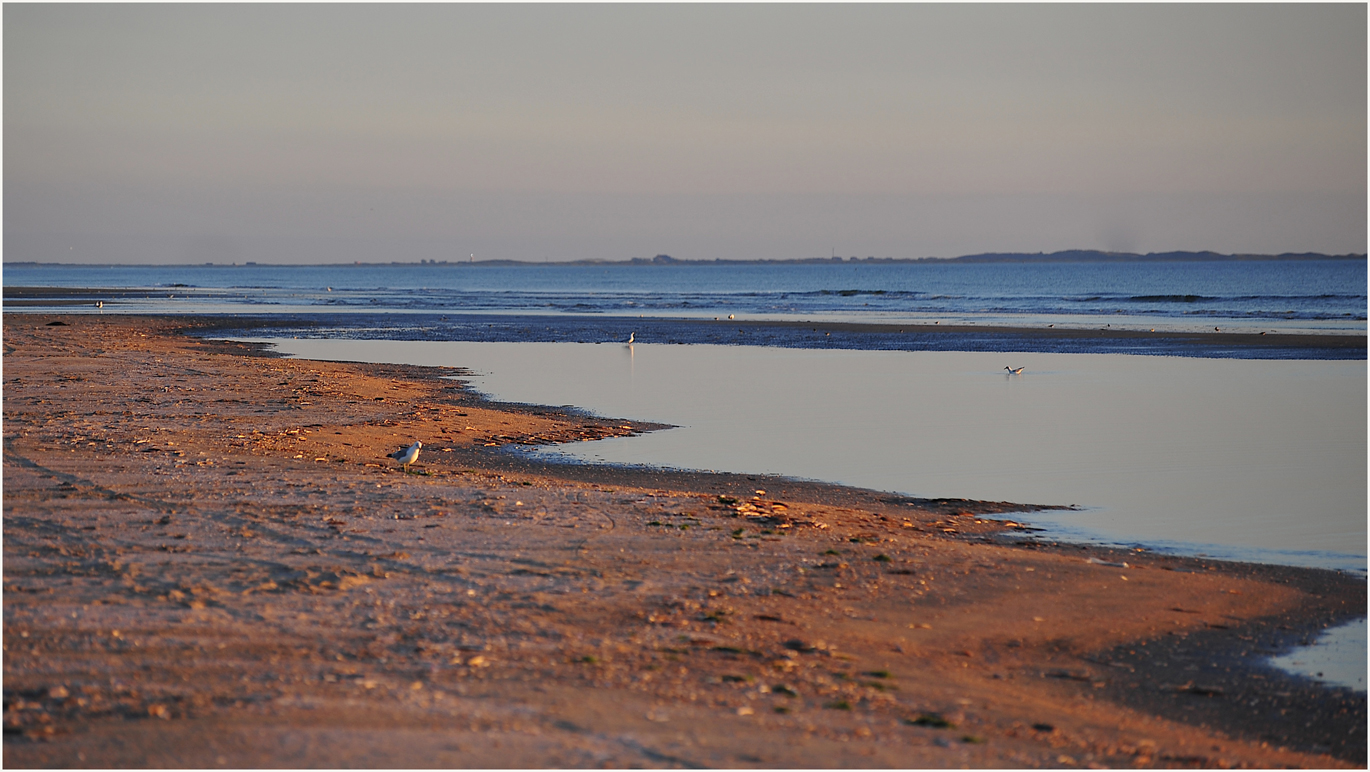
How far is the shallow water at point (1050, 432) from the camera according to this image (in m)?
10.8

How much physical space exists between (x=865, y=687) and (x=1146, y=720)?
4.57 feet

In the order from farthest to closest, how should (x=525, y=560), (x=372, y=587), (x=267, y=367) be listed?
1. (x=267, y=367)
2. (x=525, y=560)
3. (x=372, y=587)

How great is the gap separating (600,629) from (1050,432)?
444 inches

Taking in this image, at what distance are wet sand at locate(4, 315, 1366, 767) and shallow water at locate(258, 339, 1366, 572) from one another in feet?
3.90

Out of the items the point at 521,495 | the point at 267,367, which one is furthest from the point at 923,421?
the point at 267,367

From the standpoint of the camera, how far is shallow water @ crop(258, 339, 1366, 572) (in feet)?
35.3

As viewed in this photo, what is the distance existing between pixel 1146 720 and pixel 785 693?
1.81 meters

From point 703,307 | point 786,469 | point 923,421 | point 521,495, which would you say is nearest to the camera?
point 521,495

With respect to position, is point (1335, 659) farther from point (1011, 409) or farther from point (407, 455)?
point (1011, 409)

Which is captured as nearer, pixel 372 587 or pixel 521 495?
pixel 372 587

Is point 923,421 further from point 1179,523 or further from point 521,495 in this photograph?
point 521,495

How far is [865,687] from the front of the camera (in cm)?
598

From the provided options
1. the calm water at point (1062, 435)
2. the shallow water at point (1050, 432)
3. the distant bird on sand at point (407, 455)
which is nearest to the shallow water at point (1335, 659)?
the calm water at point (1062, 435)

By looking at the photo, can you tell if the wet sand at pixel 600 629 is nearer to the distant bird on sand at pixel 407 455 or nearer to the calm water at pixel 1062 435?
the distant bird on sand at pixel 407 455
